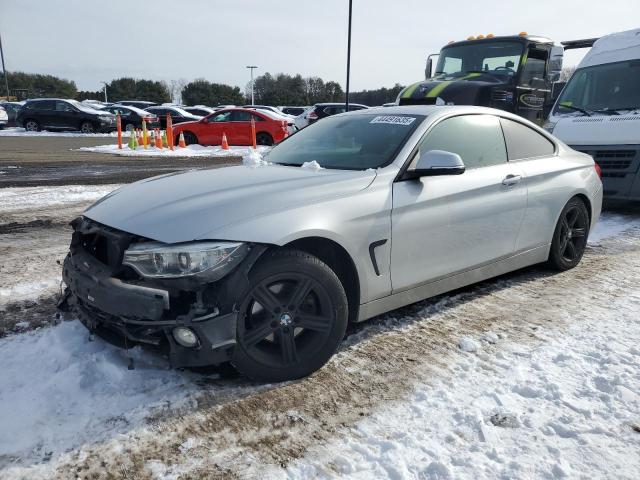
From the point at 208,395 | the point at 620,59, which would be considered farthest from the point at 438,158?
the point at 620,59

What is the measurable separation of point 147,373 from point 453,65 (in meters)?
10.2

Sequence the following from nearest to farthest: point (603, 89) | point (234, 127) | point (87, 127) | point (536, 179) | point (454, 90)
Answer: point (536, 179) < point (603, 89) < point (454, 90) < point (234, 127) < point (87, 127)

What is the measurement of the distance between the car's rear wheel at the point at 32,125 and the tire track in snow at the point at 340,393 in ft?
87.0

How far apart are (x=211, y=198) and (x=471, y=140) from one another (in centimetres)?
206

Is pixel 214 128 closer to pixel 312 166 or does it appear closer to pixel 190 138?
pixel 190 138

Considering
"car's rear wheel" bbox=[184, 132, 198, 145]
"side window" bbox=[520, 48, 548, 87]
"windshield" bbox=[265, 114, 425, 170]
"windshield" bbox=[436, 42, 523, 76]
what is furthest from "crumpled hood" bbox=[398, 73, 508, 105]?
Result: "car's rear wheel" bbox=[184, 132, 198, 145]

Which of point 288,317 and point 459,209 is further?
point 459,209

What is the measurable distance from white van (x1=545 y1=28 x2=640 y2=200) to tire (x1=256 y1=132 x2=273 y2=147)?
12.0m

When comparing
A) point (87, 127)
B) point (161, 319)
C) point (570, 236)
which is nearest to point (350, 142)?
point (161, 319)

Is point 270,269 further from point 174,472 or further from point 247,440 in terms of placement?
point 174,472

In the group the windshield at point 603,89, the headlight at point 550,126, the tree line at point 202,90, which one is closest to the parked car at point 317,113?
the windshield at point 603,89

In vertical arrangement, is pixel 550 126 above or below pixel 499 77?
below

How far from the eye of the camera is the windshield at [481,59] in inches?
409

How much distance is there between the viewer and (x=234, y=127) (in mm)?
18281
